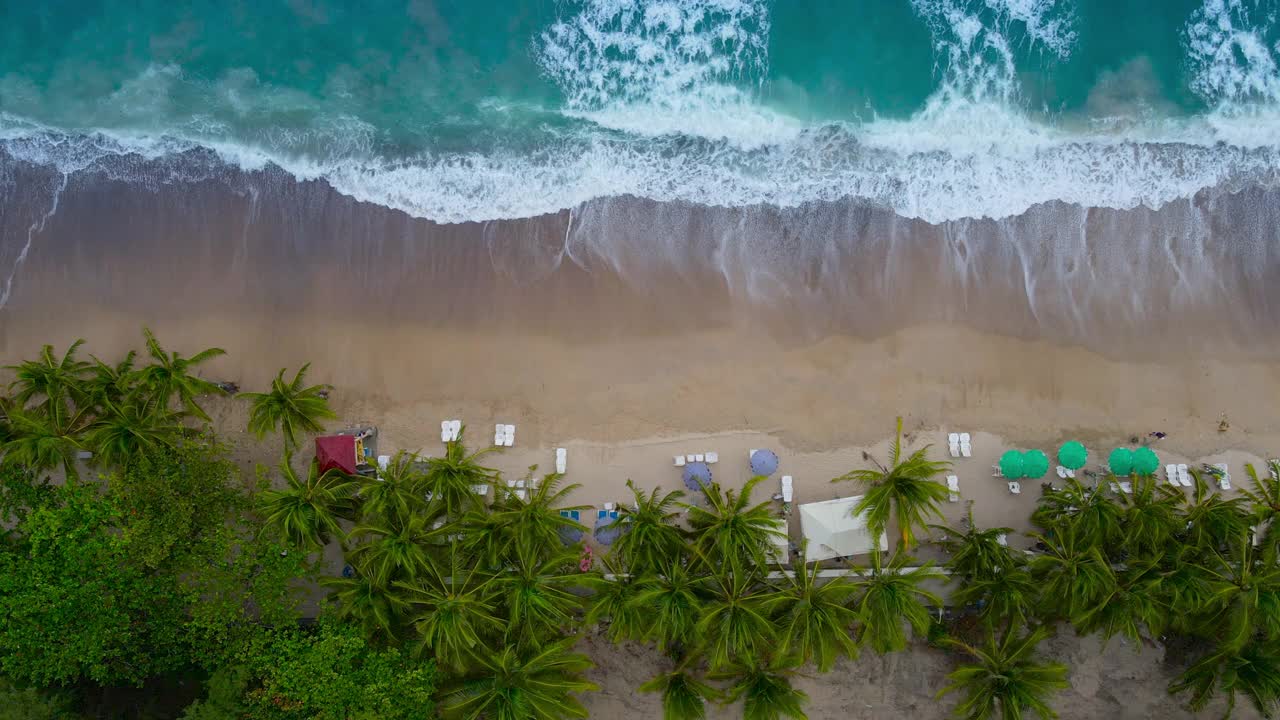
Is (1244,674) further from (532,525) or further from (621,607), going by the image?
(532,525)

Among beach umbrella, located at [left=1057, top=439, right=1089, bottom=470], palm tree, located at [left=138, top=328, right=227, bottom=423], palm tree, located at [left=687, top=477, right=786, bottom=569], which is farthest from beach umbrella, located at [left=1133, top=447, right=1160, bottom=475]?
palm tree, located at [left=138, top=328, right=227, bottom=423]

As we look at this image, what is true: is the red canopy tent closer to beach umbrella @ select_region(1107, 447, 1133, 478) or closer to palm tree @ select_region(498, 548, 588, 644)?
palm tree @ select_region(498, 548, 588, 644)

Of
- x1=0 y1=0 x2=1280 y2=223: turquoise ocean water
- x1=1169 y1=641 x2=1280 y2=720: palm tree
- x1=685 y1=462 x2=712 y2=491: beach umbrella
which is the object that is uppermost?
x1=0 y1=0 x2=1280 y2=223: turquoise ocean water

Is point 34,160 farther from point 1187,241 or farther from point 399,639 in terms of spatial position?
point 1187,241

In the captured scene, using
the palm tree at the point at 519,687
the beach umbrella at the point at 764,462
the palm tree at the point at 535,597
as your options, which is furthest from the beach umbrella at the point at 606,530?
the beach umbrella at the point at 764,462

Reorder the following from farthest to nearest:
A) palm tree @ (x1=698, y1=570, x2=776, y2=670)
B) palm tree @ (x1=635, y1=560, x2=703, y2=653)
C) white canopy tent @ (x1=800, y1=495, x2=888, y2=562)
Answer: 1. white canopy tent @ (x1=800, y1=495, x2=888, y2=562)
2. palm tree @ (x1=635, y1=560, x2=703, y2=653)
3. palm tree @ (x1=698, y1=570, x2=776, y2=670)

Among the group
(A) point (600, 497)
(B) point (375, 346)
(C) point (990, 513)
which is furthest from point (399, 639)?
(C) point (990, 513)
